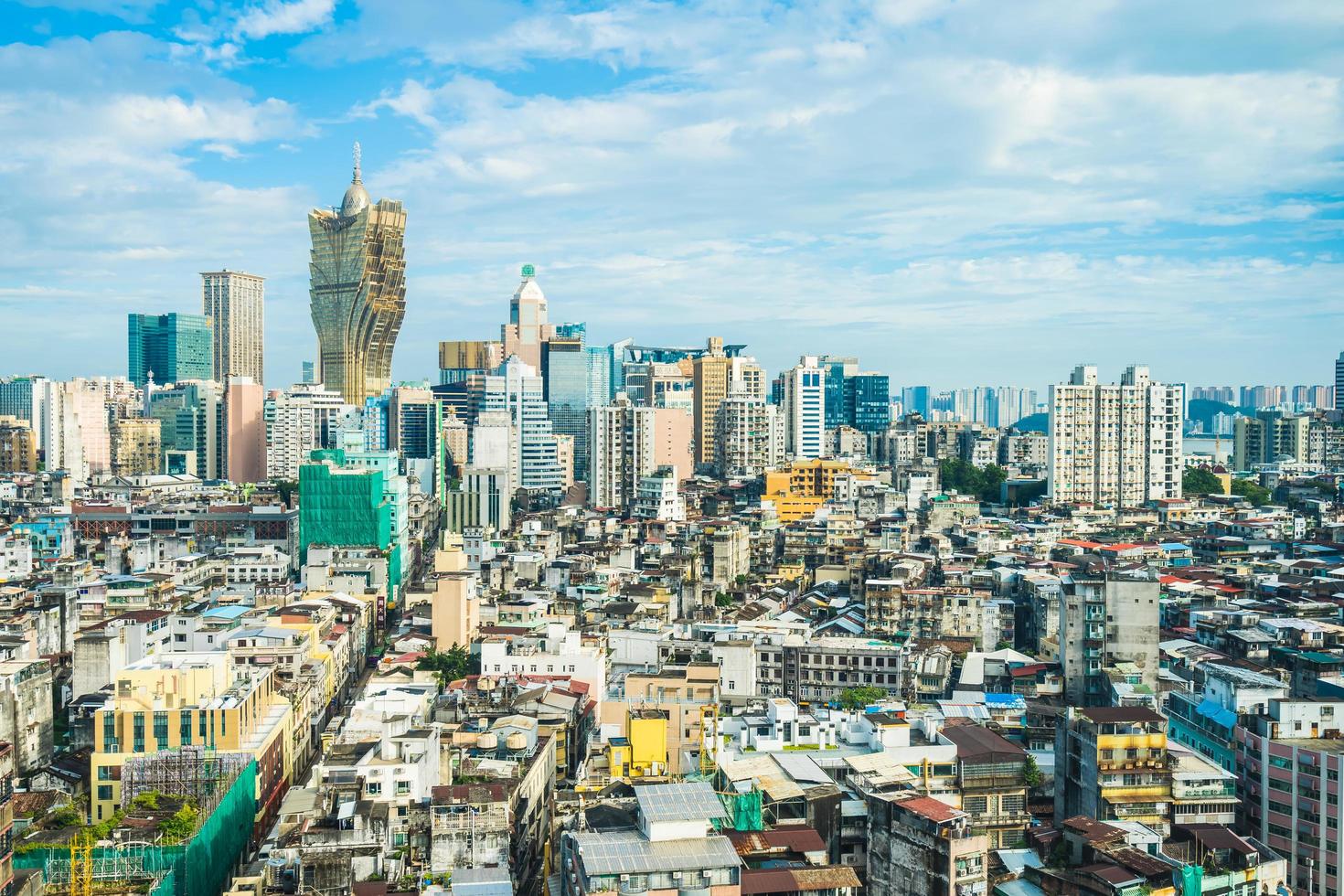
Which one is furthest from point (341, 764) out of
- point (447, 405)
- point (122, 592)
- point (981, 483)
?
point (447, 405)

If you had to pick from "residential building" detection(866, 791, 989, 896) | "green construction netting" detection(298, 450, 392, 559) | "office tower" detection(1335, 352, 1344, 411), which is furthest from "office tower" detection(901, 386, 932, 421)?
"residential building" detection(866, 791, 989, 896)

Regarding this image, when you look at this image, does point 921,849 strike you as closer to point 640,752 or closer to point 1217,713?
point 640,752

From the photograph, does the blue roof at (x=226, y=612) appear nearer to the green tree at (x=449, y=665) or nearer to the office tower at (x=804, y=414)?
the green tree at (x=449, y=665)

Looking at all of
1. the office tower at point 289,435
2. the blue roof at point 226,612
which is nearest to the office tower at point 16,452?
the office tower at point 289,435

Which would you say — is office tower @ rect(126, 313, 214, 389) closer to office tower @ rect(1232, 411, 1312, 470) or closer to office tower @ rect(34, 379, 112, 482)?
office tower @ rect(34, 379, 112, 482)

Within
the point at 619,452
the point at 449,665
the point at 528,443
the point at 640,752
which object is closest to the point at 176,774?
the point at 640,752

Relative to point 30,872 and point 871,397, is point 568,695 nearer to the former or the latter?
point 30,872
